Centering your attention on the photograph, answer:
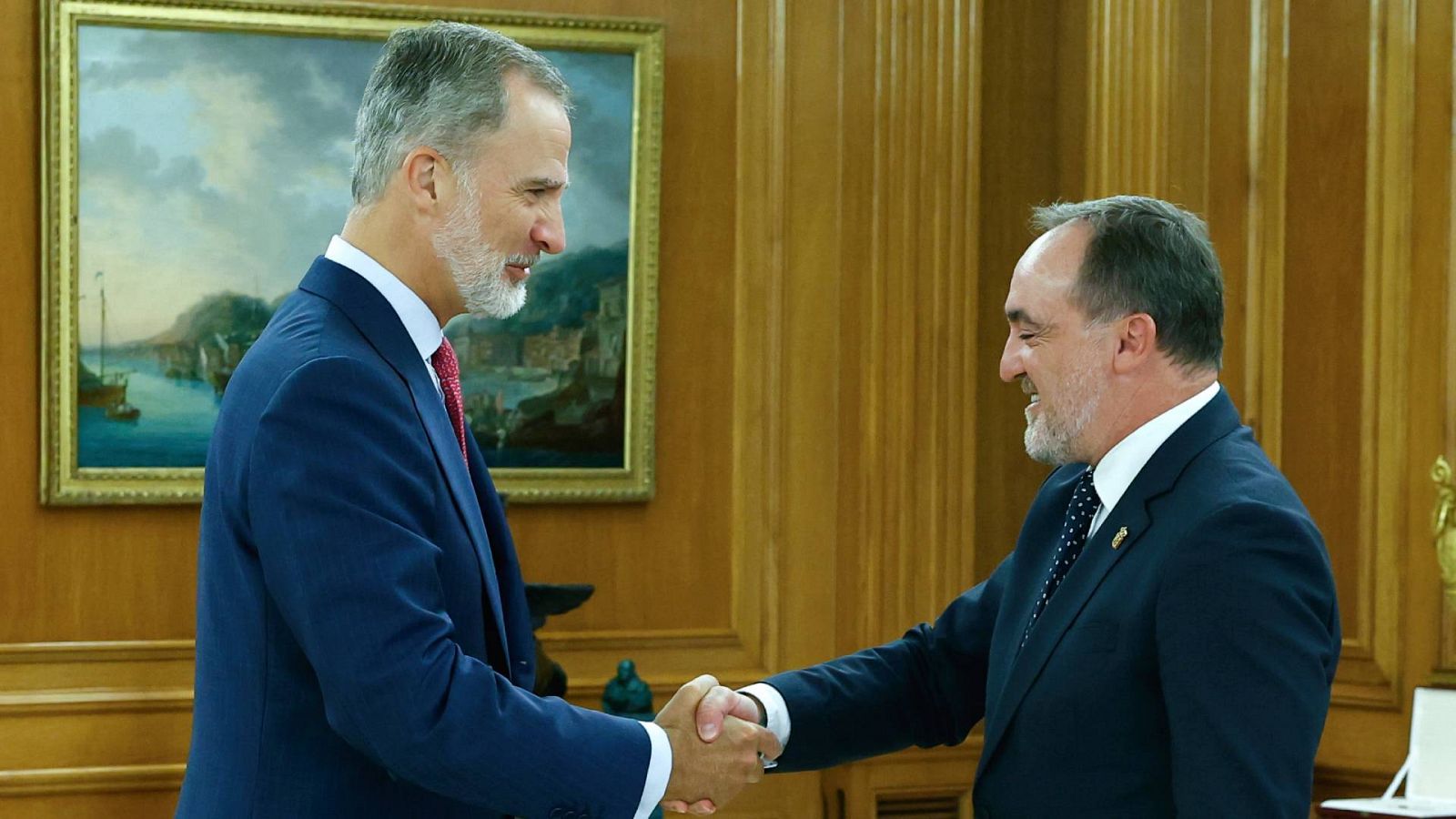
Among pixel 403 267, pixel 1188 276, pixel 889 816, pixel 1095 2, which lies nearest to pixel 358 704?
pixel 403 267

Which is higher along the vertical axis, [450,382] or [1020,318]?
[1020,318]

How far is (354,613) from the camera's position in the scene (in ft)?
6.15

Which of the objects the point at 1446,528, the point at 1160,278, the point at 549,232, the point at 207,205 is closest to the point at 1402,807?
the point at 1446,528

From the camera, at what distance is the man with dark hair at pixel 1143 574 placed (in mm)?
1897

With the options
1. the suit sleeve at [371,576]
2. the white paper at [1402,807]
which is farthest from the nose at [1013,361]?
the white paper at [1402,807]

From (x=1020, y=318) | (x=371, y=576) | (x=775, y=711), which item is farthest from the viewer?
(x=775, y=711)

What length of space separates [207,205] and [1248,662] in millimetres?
3134

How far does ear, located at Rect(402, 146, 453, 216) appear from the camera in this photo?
84.7 inches

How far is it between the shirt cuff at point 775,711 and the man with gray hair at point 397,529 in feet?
1.88

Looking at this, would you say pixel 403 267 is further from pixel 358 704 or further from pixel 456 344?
pixel 456 344

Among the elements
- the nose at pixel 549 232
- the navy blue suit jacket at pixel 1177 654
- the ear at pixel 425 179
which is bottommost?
the navy blue suit jacket at pixel 1177 654

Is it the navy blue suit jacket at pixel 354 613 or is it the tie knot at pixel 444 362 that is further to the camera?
the tie knot at pixel 444 362

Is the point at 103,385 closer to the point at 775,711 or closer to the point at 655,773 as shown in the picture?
the point at 775,711

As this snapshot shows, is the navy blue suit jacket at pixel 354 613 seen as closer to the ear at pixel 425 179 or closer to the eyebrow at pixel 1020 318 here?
the ear at pixel 425 179
